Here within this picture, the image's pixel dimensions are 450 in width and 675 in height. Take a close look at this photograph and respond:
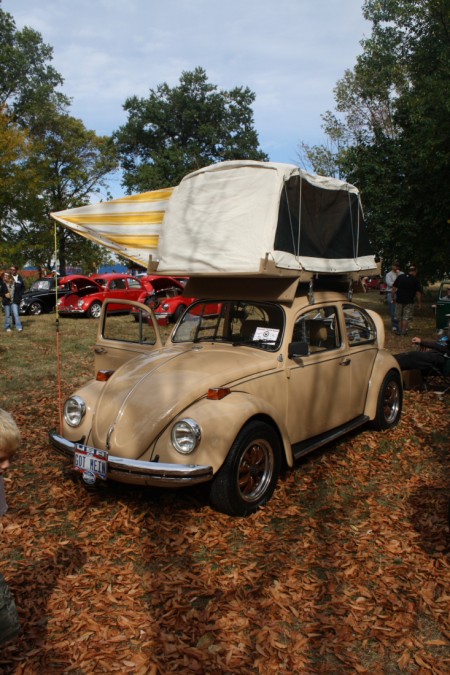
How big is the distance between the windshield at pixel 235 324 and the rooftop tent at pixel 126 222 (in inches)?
80.7

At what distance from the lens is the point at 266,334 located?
17.3 ft

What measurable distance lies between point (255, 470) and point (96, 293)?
18168 millimetres

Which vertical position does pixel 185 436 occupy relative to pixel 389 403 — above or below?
above

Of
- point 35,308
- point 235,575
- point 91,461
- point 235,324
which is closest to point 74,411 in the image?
point 91,461

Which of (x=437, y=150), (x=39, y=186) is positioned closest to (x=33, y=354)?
(x=437, y=150)

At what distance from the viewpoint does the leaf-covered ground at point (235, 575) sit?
2996mm

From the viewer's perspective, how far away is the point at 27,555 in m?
4.03

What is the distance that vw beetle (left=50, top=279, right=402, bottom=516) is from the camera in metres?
4.17

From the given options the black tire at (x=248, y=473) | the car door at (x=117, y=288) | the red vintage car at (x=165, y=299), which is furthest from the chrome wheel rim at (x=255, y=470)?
the car door at (x=117, y=288)

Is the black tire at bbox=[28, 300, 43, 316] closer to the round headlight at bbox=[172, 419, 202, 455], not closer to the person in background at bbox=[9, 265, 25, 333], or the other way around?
the person in background at bbox=[9, 265, 25, 333]

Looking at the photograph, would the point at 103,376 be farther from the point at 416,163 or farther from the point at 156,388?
the point at 416,163

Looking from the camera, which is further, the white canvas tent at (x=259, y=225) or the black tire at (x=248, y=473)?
the white canvas tent at (x=259, y=225)

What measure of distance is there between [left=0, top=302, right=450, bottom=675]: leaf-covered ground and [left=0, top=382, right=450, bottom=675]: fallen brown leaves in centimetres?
1

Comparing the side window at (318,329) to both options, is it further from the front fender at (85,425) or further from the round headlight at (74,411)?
the round headlight at (74,411)
